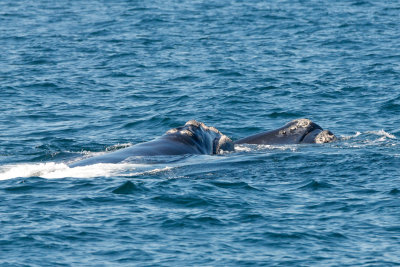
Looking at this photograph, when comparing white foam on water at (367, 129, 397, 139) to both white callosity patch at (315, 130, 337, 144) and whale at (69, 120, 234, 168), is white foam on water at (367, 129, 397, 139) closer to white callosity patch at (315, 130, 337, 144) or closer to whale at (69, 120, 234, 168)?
white callosity patch at (315, 130, 337, 144)

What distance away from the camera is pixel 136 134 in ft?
98.4

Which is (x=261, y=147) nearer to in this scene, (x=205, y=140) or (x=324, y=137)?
(x=205, y=140)

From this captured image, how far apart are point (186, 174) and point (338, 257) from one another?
7.00 meters

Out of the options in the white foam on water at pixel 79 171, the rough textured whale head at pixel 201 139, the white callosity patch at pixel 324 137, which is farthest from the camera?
the white callosity patch at pixel 324 137

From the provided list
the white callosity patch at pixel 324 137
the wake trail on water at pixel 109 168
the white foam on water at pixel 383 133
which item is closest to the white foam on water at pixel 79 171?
the wake trail on water at pixel 109 168

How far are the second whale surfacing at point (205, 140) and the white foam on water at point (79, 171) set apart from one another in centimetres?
100

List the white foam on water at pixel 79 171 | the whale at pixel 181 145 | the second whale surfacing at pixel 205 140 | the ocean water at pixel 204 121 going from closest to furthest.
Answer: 1. the ocean water at pixel 204 121
2. the white foam on water at pixel 79 171
3. the whale at pixel 181 145
4. the second whale surfacing at pixel 205 140

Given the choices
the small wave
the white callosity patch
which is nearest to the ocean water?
the small wave

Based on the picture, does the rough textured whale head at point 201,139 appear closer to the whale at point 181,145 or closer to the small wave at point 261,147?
the whale at point 181,145

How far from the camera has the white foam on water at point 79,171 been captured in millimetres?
22234

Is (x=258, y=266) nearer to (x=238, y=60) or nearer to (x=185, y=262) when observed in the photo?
(x=185, y=262)

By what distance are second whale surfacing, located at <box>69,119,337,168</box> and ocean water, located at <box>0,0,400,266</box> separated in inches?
25.0

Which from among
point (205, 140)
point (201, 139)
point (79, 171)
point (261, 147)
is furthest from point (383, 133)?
point (79, 171)

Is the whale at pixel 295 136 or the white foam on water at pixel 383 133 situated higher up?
the whale at pixel 295 136
